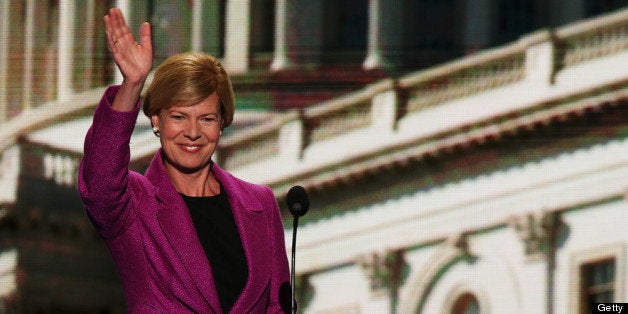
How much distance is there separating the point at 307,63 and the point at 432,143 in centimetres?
486

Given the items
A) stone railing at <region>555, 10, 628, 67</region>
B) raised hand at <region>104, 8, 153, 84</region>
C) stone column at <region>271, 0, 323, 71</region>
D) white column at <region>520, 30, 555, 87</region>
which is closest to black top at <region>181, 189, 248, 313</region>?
raised hand at <region>104, 8, 153, 84</region>

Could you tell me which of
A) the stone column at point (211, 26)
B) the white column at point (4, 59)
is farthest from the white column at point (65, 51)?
the stone column at point (211, 26)

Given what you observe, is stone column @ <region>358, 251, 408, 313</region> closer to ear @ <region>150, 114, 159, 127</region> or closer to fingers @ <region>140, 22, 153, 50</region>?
ear @ <region>150, 114, 159, 127</region>

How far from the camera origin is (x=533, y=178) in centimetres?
2020

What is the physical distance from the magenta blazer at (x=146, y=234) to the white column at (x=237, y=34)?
74.3ft

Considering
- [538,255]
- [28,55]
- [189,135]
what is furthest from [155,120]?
[28,55]

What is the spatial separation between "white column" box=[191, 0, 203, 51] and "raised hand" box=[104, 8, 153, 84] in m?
23.1

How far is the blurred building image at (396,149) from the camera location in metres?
19.6

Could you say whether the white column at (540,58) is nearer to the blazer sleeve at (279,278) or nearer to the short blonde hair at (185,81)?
the blazer sleeve at (279,278)

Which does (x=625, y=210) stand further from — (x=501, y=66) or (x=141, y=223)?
(x=141, y=223)

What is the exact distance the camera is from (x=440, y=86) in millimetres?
22016

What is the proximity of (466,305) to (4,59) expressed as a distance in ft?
22.1

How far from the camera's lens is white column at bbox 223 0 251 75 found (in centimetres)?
2731

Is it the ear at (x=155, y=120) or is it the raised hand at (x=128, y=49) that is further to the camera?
the ear at (x=155, y=120)
